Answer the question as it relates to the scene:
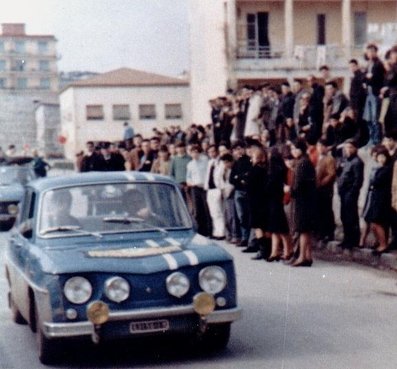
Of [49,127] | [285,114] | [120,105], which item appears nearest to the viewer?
[285,114]

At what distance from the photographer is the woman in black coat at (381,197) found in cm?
1376

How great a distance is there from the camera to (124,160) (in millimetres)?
24094

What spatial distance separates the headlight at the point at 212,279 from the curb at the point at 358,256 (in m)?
6.10

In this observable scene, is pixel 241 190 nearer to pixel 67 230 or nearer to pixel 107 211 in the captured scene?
pixel 107 211

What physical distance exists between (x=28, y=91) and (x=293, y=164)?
209 feet

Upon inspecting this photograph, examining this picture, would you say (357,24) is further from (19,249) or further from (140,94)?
(19,249)

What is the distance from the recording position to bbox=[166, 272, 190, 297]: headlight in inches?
297

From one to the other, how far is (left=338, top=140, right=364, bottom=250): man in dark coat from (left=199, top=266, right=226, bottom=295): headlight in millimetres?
7147

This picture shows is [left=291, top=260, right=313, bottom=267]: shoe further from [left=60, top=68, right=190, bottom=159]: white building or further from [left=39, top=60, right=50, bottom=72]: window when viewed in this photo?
[left=39, top=60, right=50, bottom=72]: window

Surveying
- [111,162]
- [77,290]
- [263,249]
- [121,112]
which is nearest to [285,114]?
[111,162]

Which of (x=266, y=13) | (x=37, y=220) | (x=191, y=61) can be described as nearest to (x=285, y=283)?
(x=37, y=220)

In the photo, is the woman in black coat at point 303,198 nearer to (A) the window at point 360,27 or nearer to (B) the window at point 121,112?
(A) the window at point 360,27

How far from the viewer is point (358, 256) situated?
14.5 meters

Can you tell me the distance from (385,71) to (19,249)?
9.49 meters
